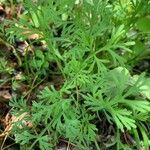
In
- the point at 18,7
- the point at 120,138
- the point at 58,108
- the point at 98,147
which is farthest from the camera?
the point at 18,7

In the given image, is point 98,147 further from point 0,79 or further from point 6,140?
point 0,79

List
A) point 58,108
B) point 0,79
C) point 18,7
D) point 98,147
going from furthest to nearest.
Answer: point 18,7 < point 0,79 < point 98,147 < point 58,108

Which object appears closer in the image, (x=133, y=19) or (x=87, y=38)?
(x=87, y=38)

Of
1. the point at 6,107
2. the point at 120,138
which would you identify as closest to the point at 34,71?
the point at 6,107

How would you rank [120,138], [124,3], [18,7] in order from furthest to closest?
[18,7] → [124,3] → [120,138]

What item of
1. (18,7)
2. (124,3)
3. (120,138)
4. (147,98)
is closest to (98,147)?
(120,138)

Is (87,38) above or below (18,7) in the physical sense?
above

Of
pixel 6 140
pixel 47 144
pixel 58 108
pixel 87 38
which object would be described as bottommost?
pixel 6 140

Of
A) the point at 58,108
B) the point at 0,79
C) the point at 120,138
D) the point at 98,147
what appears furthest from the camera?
the point at 0,79

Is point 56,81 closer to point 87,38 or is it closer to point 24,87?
point 24,87
